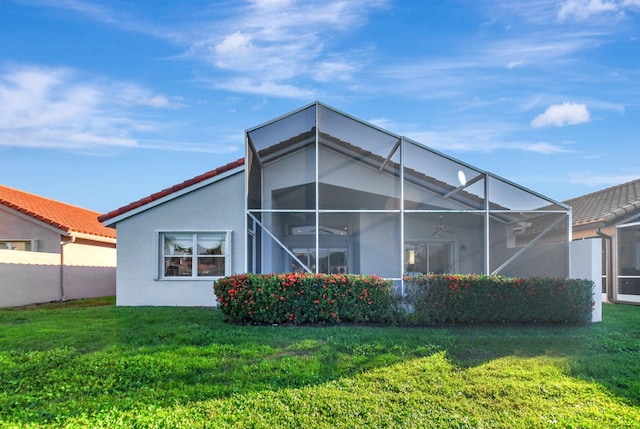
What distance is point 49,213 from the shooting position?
17859mm

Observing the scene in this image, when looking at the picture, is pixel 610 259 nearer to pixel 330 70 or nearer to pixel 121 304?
pixel 330 70

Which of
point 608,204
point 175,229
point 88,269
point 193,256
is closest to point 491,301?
point 193,256

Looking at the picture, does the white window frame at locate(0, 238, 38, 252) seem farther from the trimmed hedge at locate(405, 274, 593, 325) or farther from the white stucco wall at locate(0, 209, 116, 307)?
the trimmed hedge at locate(405, 274, 593, 325)

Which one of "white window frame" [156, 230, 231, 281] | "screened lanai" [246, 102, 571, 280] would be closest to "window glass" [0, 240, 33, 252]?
"white window frame" [156, 230, 231, 281]

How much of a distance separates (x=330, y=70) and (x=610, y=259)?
12175 mm

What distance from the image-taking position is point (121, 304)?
13.2 metres

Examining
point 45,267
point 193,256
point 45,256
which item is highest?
point 193,256

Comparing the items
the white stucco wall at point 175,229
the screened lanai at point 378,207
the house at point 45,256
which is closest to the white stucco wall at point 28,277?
the house at point 45,256

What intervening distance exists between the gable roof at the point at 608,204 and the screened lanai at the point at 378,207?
2.34 meters

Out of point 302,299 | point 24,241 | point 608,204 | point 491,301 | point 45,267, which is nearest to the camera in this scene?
point 302,299

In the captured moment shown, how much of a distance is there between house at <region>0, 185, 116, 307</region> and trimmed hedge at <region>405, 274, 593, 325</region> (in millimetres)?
12575

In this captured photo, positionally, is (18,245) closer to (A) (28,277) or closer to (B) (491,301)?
(A) (28,277)

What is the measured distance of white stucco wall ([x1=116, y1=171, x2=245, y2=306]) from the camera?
A: 43.2 feet

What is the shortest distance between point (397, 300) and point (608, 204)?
12.9m
